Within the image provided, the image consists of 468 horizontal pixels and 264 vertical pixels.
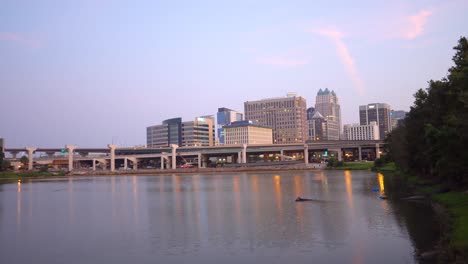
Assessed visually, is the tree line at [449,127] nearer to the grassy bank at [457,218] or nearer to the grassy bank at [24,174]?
the grassy bank at [457,218]

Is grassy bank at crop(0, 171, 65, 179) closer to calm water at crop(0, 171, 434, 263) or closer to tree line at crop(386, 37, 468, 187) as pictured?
calm water at crop(0, 171, 434, 263)

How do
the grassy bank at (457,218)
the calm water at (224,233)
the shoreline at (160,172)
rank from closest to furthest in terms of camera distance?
the grassy bank at (457,218) < the calm water at (224,233) < the shoreline at (160,172)

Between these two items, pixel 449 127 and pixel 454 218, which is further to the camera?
pixel 449 127

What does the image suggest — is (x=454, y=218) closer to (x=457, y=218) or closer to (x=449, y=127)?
(x=457, y=218)

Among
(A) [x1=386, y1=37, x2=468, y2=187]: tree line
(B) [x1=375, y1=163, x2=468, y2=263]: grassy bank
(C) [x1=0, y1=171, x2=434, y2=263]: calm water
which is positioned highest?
(A) [x1=386, y1=37, x2=468, y2=187]: tree line

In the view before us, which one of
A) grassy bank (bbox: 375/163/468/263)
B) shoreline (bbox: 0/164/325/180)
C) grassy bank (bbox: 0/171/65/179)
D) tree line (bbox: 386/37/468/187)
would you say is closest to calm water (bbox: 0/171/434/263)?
grassy bank (bbox: 375/163/468/263)

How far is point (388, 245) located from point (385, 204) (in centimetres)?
2053

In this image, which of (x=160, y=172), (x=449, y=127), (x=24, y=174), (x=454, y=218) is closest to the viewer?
(x=454, y=218)

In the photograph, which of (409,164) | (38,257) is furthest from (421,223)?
(409,164)

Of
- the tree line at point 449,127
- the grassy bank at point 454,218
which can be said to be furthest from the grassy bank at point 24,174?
the grassy bank at point 454,218

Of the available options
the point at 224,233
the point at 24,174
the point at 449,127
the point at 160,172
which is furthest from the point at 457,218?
the point at 24,174

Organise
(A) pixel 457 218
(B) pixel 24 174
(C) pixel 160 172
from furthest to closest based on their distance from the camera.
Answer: (C) pixel 160 172 → (B) pixel 24 174 → (A) pixel 457 218

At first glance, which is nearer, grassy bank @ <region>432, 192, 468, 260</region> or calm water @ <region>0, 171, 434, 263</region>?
grassy bank @ <region>432, 192, 468, 260</region>

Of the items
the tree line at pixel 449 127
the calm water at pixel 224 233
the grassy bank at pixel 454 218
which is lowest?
the calm water at pixel 224 233
